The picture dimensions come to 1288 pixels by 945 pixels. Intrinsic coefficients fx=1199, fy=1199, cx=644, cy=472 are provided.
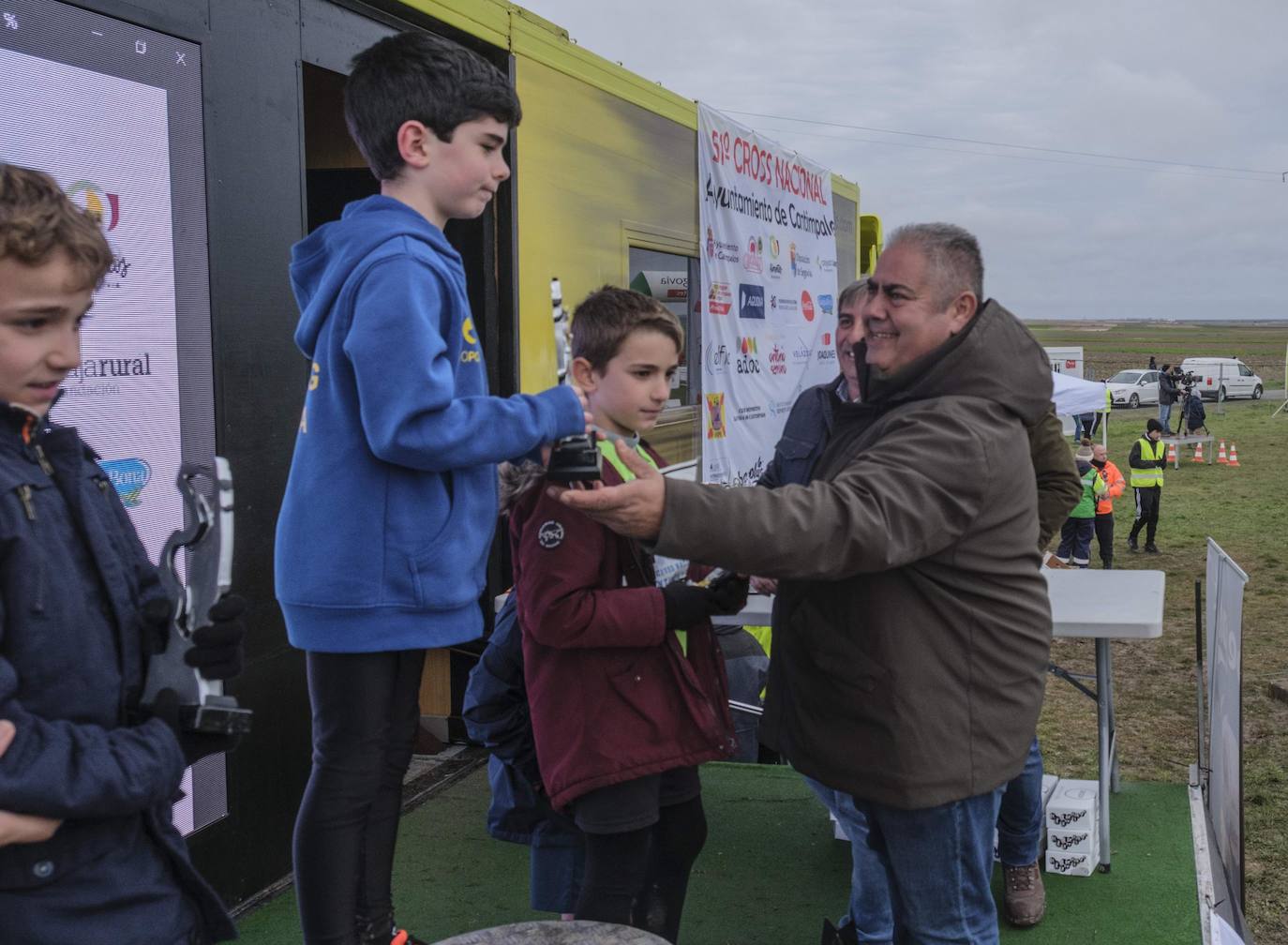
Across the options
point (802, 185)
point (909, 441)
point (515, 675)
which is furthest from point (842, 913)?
point (802, 185)

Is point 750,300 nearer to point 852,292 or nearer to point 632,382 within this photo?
point 852,292

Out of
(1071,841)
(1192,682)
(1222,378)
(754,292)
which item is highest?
(1222,378)

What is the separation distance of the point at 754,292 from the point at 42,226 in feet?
18.7

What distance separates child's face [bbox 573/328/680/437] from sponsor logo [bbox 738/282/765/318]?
4.30 m

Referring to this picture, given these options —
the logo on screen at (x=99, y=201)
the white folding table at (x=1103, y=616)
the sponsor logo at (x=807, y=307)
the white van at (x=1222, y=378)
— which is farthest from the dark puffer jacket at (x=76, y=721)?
the white van at (x=1222, y=378)

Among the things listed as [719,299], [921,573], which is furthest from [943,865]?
[719,299]

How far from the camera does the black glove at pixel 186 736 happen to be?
149 centimetres

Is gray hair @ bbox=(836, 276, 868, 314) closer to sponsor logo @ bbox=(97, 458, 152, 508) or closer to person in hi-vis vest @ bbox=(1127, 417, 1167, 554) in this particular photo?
sponsor logo @ bbox=(97, 458, 152, 508)

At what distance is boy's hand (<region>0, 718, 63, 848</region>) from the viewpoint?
4.30 ft

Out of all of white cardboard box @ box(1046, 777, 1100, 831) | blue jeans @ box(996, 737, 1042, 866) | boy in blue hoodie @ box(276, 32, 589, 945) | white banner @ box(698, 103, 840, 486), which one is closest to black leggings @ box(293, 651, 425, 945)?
boy in blue hoodie @ box(276, 32, 589, 945)

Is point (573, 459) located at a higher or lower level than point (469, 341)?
lower

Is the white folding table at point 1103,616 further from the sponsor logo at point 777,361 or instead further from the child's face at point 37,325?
the sponsor logo at point 777,361

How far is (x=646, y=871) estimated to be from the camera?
2.55m

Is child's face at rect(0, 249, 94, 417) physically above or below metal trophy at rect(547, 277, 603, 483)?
above
